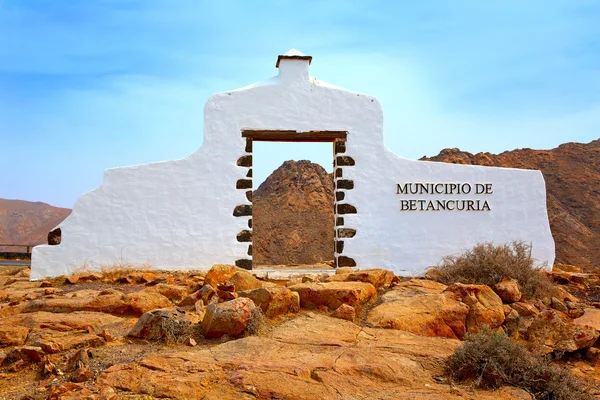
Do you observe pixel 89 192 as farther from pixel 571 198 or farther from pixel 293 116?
pixel 571 198

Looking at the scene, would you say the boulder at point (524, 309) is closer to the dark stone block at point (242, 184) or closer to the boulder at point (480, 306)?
the boulder at point (480, 306)

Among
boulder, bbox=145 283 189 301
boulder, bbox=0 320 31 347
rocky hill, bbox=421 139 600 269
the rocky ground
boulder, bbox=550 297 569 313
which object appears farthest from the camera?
rocky hill, bbox=421 139 600 269

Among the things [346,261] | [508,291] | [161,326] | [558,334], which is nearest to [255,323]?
[161,326]

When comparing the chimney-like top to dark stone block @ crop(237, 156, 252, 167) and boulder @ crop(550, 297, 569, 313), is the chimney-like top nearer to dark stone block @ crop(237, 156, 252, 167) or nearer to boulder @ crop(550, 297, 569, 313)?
dark stone block @ crop(237, 156, 252, 167)

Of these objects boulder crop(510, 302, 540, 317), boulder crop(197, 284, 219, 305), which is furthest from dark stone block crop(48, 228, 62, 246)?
boulder crop(510, 302, 540, 317)

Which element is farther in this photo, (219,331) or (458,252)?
(458,252)

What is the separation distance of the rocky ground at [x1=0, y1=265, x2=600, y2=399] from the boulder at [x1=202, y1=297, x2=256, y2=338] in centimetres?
1

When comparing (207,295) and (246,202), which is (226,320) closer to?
(207,295)

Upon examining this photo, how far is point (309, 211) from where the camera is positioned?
2372 cm

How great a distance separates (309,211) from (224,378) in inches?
771

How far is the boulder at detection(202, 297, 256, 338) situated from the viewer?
211 inches

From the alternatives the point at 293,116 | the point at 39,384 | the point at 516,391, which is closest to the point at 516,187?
the point at 293,116

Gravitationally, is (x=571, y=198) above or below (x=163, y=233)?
above

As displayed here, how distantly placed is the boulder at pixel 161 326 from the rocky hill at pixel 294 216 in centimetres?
1534
